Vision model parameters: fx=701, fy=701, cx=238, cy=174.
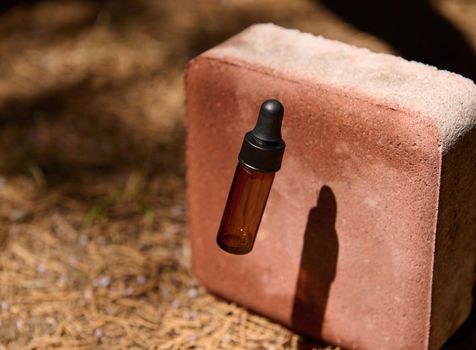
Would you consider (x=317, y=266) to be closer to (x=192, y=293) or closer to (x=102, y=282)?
(x=192, y=293)

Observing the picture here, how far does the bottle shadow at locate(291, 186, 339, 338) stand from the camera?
169 cm

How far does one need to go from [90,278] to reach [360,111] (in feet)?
3.62

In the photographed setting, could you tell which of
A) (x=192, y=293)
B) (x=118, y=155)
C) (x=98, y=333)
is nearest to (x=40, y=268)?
(x=98, y=333)

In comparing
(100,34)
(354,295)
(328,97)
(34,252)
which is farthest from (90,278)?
(100,34)

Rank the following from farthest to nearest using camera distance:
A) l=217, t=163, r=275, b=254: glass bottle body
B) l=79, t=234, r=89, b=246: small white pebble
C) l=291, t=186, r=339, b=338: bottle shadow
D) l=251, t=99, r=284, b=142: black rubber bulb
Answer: l=79, t=234, r=89, b=246: small white pebble → l=291, t=186, r=339, b=338: bottle shadow → l=217, t=163, r=275, b=254: glass bottle body → l=251, t=99, r=284, b=142: black rubber bulb

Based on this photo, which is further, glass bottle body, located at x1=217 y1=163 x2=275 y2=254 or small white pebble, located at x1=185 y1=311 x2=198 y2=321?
small white pebble, located at x1=185 y1=311 x2=198 y2=321

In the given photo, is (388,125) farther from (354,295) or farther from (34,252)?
(34,252)

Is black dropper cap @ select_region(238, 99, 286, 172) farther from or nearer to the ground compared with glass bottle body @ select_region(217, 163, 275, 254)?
farther from the ground

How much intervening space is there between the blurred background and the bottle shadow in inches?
3.6

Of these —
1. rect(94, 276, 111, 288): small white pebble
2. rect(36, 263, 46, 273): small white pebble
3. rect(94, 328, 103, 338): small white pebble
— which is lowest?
rect(36, 263, 46, 273): small white pebble

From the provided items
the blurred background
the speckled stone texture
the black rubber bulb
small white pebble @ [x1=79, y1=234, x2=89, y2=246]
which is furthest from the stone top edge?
small white pebble @ [x1=79, y1=234, x2=89, y2=246]

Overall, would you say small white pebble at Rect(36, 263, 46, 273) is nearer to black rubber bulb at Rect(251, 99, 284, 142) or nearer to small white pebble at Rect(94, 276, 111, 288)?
small white pebble at Rect(94, 276, 111, 288)

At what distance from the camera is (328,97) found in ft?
5.12

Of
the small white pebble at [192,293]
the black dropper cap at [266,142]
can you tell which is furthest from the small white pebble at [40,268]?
the black dropper cap at [266,142]
